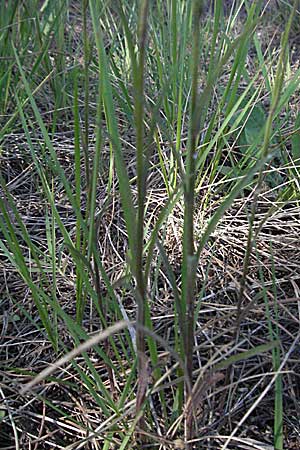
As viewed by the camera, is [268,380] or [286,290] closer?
[268,380]

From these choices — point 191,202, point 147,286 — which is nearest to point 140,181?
point 191,202

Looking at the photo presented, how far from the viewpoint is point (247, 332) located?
887 millimetres

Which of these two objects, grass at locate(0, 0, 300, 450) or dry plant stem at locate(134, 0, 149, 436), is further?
grass at locate(0, 0, 300, 450)

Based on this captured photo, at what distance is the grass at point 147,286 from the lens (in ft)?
2.10

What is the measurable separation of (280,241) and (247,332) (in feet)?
0.68

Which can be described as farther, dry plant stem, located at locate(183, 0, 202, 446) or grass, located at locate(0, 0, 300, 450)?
grass, located at locate(0, 0, 300, 450)

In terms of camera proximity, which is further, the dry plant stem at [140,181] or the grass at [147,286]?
the grass at [147,286]

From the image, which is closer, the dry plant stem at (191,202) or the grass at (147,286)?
the dry plant stem at (191,202)

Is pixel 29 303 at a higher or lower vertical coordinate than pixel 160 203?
lower

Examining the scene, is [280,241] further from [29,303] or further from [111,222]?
[29,303]

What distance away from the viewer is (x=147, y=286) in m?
0.97

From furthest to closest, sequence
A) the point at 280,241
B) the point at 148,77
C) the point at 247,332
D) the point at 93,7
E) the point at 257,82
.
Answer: the point at 257,82 < the point at 148,77 < the point at 280,241 < the point at 247,332 < the point at 93,7

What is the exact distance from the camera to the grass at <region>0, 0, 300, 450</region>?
0.64 meters

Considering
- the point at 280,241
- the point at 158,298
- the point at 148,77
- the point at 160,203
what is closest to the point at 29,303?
the point at 158,298
